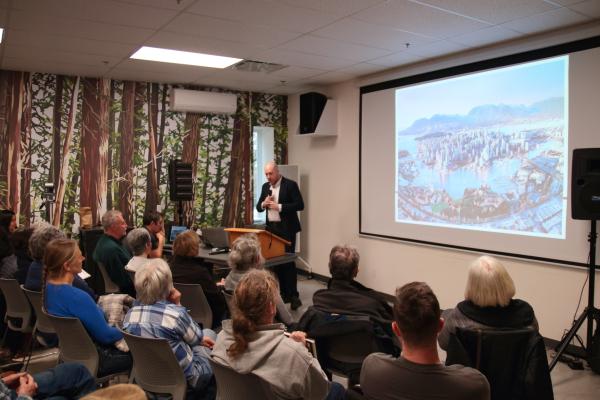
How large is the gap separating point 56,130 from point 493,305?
5.49 m

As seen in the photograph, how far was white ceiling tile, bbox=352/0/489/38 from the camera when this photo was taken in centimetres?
357

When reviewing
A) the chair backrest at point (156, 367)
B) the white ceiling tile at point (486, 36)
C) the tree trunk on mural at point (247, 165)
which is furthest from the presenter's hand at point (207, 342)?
the tree trunk on mural at point (247, 165)

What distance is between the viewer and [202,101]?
665cm

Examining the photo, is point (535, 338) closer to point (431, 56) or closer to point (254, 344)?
point (254, 344)

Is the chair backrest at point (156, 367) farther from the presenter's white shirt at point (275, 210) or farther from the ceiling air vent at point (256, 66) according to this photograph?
the ceiling air vent at point (256, 66)

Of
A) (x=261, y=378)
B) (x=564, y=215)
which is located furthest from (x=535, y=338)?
(x=564, y=215)

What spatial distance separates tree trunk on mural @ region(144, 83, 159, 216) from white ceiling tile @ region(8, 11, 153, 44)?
2082 mm

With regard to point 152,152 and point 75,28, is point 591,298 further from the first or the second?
point 152,152

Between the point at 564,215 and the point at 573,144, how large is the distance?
0.62 metres

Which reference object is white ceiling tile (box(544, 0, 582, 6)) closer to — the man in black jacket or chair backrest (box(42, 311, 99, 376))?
the man in black jacket

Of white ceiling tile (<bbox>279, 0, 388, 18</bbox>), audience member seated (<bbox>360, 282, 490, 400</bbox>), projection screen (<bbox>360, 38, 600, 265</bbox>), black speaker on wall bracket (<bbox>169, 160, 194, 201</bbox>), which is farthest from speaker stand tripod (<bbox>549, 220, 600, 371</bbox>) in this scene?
black speaker on wall bracket (<bbox>169, 160, 194, 201</bbox>)

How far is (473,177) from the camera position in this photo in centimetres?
491

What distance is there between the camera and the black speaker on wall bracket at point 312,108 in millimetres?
6523

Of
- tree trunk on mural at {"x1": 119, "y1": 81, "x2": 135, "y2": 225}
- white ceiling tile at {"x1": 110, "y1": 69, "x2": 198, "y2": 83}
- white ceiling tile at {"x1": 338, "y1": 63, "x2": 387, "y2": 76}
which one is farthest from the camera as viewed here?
tree trunk on mural at {"x1": 119, "y1": 81, "x2": 135, "y2": 225}
